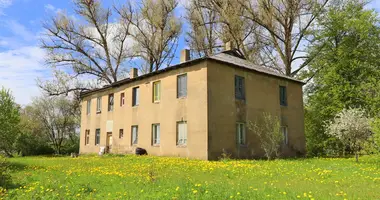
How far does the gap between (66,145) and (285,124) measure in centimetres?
3041

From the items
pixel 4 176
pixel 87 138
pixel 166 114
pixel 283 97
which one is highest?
pixel 283 97

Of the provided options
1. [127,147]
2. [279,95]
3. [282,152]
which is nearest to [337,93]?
[279,95]

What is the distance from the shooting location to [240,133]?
21875mm

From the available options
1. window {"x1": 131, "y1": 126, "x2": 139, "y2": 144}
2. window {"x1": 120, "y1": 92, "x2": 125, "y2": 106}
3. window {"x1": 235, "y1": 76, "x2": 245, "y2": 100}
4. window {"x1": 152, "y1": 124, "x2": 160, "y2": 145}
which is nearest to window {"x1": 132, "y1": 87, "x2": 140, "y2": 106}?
window {"x1": 120, "y1": 92, "x2": 125, "y2": 106}

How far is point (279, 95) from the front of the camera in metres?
25.5

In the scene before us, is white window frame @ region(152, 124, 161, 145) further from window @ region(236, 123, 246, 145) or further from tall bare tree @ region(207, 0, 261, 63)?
tall bare tree @ region(207, 0, 261, 63)

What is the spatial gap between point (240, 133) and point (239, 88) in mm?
3251

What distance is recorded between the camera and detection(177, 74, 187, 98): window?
868 inches

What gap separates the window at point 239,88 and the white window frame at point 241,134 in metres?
1.94

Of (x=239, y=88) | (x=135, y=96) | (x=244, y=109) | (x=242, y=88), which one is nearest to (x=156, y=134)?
(x=135, y=96)

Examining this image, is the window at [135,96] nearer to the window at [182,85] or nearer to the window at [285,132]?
the window at [182,85]

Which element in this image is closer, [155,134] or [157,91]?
[155,134]

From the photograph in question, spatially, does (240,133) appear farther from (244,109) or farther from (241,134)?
(244,109)

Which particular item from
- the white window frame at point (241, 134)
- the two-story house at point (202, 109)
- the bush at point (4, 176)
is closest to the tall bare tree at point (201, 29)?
the two-story house at point (202, 109)
